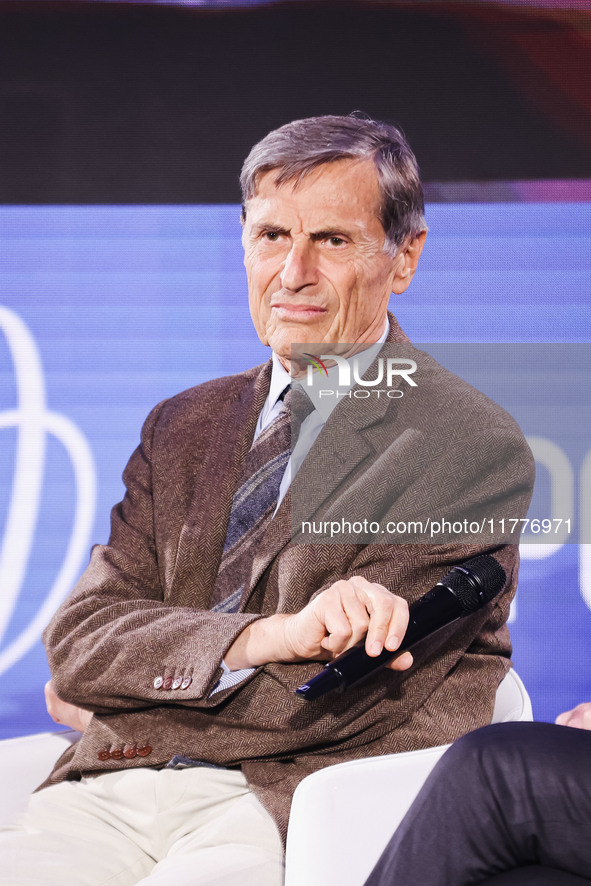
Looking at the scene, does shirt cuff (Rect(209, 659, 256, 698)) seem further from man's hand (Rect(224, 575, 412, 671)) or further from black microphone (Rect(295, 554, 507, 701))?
black microphone (Rect(295, 554, 507, 701))

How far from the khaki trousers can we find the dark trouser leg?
39cm

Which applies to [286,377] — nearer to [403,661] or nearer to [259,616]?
[259,616]

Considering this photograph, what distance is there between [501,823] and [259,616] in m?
0.65

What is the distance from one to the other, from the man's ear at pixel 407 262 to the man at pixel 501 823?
1323 millimetres

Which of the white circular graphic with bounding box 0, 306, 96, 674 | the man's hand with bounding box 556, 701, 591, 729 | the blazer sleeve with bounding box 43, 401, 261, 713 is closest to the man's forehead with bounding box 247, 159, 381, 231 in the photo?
the blazer sleeve with bounding box 43, 401, 261, 713

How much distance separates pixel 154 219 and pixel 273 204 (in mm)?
572

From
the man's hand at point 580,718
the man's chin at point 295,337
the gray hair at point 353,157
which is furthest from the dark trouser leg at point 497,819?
the gray hair at point 353,157

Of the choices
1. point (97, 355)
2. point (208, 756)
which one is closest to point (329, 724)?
point (208, 756)

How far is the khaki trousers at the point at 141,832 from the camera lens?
5.27ft

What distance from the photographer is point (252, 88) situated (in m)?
2.61

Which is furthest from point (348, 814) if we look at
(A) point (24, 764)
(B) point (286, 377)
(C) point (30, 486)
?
(C) point (30, 486)

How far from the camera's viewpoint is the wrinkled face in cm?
219

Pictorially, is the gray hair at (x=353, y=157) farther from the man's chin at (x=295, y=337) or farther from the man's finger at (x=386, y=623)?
the man's finger at (x=386, y=623)

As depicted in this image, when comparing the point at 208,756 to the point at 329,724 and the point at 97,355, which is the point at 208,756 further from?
the point at 97,355
